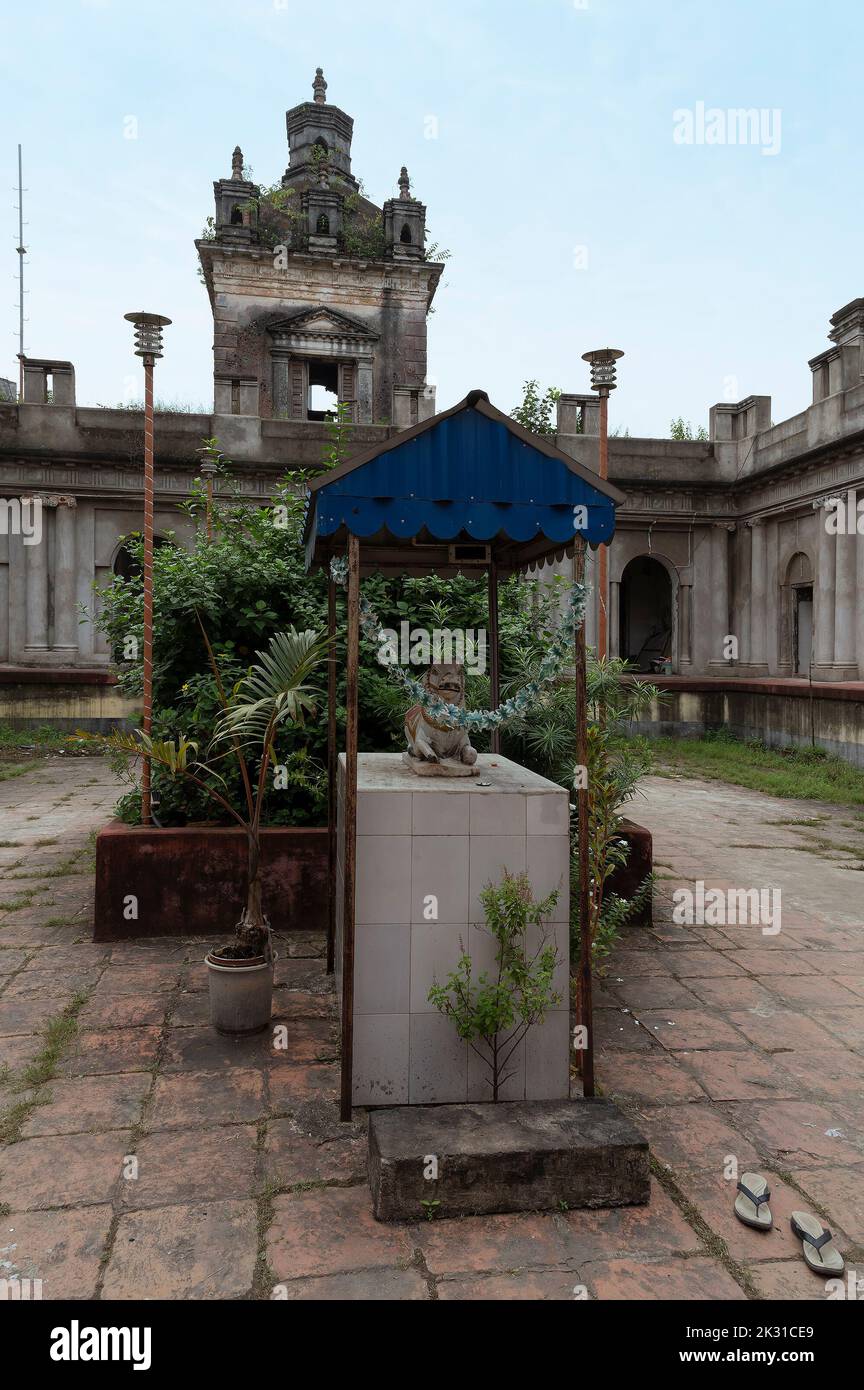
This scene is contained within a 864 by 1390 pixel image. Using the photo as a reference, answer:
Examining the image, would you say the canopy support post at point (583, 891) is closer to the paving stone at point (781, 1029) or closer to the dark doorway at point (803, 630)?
the paving stone at point (781, 1029)

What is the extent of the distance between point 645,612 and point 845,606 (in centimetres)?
971

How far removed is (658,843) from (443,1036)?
19.3 feet

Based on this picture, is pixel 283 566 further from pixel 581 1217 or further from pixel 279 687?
pixel 581 1217

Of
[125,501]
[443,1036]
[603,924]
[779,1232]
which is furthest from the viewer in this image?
[125,501]

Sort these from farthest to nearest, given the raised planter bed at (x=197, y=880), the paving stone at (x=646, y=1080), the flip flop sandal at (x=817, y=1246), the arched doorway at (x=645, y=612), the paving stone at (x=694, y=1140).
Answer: the arched doorway at (x=645, y=612) → the raised planter bed at (x=197, y=880) → the paving stone at (x=646, y=1080) → the paving stone at (x=694, y=1140) → the flip flop sandal at (x=817, y=1246)

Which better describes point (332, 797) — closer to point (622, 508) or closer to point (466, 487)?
point (466, 487)

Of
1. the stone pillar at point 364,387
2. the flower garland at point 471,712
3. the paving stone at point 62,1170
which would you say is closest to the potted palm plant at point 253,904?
the flower garland at point 471,712

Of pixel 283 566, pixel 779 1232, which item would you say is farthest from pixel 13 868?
pixel 779 1232

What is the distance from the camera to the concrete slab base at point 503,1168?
3.13m

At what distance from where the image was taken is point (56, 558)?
17.9 metres

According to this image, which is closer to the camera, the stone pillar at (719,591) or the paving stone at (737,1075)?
the paving stone at (737,1075)

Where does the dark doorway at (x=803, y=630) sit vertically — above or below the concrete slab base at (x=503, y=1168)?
above

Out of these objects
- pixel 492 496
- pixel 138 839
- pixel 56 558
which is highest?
pixel 56 558

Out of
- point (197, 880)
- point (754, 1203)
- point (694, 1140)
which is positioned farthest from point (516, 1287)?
point (197, 880)
